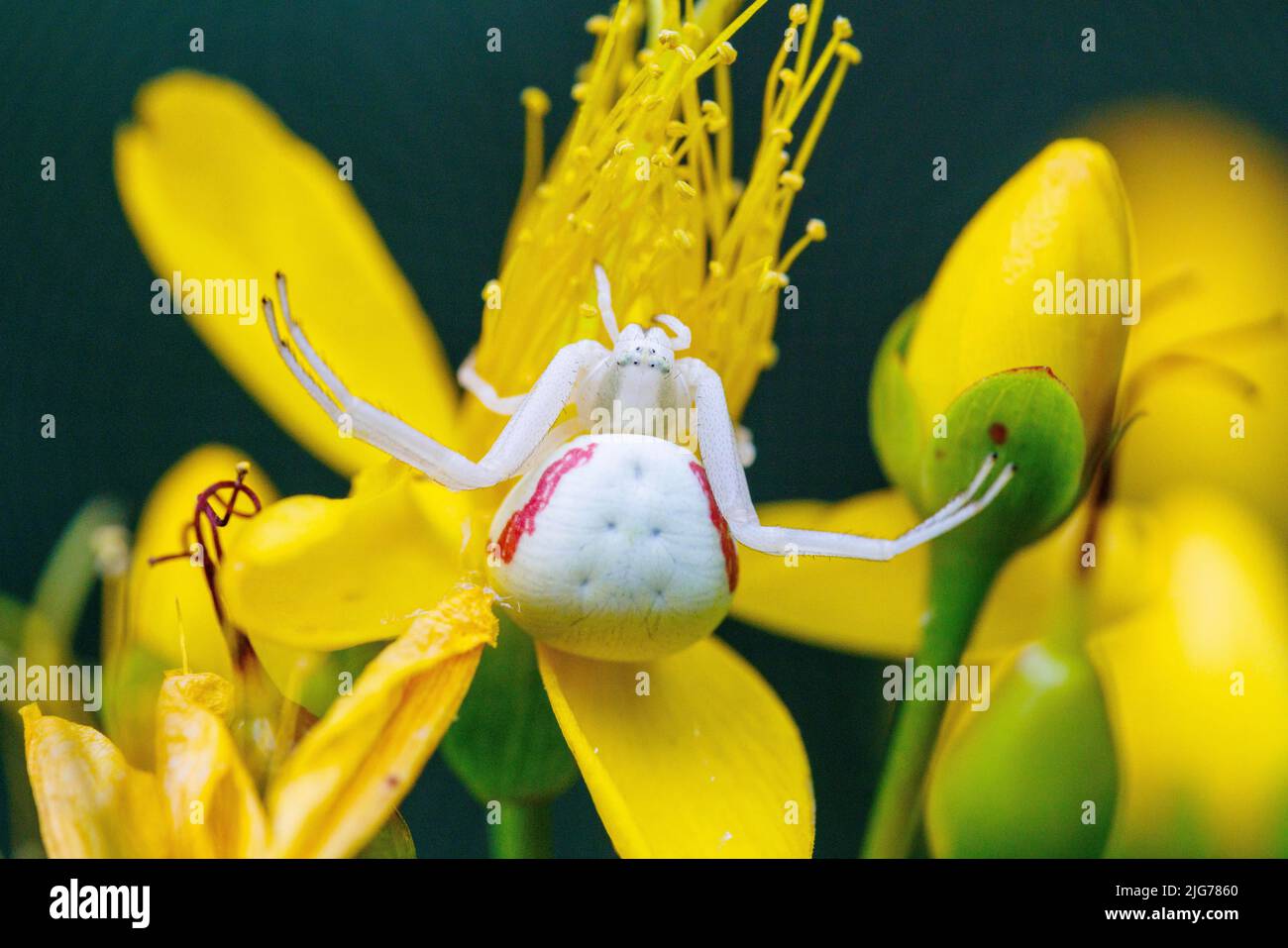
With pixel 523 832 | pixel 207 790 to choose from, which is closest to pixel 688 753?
pixel 523 832

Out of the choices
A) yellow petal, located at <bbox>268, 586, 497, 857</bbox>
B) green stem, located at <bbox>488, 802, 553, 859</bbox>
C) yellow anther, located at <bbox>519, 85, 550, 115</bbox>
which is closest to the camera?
yellow petal, located at <bbox>268, 586, 497, 857</bbox>

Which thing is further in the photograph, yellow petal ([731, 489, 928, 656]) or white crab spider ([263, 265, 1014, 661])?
yellow petal ([731, 489, 928, 656])

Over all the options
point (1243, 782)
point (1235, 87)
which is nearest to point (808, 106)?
point (1235, 87)

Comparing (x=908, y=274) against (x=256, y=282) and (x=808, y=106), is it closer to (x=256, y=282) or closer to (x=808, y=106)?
(x=808, y=106)

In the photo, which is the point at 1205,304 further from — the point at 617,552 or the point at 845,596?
the point at 617,552

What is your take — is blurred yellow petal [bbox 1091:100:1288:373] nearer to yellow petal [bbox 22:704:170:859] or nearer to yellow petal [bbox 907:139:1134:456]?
yellow petal [bbox 907:139:1134:456]

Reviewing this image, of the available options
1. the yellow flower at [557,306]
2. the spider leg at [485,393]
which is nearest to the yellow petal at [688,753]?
the yellow flower at [557,306]

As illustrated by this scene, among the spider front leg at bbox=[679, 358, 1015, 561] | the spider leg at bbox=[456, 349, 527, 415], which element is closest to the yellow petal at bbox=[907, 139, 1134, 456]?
the spider front leg at bbox=[679, 358, 1015, 561]
